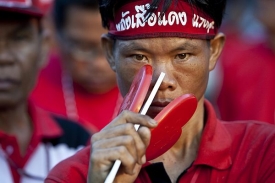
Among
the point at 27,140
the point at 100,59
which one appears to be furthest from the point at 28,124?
the point at 100,59

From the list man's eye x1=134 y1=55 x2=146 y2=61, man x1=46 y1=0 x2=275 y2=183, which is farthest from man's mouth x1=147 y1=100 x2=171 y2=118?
man's eye x1=134 y1=55 x2=146 y2=61

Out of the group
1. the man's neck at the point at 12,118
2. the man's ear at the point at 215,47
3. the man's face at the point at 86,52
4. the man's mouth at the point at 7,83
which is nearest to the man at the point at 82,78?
the man's face at the point at 86,52

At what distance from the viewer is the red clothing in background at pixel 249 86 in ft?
20.7

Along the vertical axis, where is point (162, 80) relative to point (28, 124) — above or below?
above

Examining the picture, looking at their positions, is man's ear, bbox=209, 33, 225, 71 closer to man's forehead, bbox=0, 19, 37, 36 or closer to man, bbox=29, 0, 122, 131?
man's forehead, bbox=0, 19, 37, 36

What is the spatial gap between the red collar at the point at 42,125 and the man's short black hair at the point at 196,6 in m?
1.48

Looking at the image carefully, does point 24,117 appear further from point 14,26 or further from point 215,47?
point 215,47

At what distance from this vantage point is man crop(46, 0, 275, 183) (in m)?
3.93

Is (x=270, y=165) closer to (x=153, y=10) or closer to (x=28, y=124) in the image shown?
(x=153, y=10)

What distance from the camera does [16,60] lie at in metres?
5.49

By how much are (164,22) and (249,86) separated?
8.51 ft

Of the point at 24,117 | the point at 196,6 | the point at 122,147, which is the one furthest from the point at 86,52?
the point at 122,147

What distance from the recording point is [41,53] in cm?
586

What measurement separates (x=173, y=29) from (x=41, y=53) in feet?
6.67
